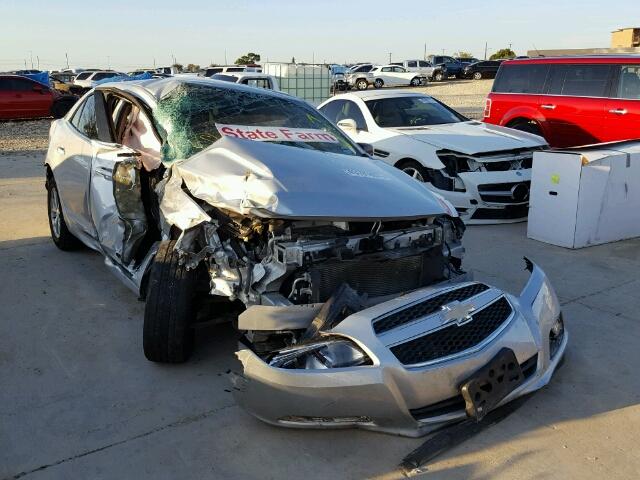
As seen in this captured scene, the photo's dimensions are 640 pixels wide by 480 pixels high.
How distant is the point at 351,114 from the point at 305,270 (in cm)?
590

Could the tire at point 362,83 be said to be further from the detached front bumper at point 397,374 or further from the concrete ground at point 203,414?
the detached front bumper at point 397,374

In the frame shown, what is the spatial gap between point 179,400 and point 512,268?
3.56 meters

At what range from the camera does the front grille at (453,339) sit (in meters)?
2.91

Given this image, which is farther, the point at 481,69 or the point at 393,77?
the point at 481,69

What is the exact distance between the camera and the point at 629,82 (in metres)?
8.56

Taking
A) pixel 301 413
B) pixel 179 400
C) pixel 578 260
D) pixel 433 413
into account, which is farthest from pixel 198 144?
pixel 578 260

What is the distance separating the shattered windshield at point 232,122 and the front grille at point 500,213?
2948 mm

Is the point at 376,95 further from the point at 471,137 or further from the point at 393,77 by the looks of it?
the point at 393,77

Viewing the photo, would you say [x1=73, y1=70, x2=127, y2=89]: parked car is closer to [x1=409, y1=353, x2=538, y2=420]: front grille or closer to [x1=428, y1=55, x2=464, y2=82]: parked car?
[x1=428, y1=55, x2=464, y2=82]: parked car

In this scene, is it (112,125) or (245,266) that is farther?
(112,125)

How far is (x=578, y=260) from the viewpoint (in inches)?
240

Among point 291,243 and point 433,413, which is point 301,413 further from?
point 291,243

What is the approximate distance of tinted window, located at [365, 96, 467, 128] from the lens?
28.1 ft

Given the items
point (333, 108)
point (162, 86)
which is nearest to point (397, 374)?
point (162, 86)
